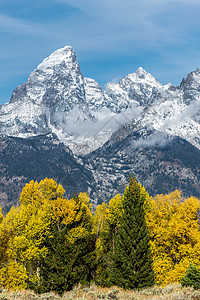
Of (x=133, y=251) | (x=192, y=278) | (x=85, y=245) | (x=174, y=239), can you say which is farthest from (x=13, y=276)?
(x=192, y=278)

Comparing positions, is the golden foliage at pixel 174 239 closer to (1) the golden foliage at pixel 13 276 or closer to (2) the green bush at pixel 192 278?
(2) the green bush at pixel 192 278

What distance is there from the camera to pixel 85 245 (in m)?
51.5

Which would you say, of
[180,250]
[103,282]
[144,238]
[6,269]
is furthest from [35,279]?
[180,250]

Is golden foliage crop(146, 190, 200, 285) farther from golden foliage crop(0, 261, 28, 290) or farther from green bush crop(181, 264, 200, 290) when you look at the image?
golden foliage crop(0, 261, 28, 290)

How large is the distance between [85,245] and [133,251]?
913 centimetres

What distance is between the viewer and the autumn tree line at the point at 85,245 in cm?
4500

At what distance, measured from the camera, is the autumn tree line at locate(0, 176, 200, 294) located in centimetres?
4500

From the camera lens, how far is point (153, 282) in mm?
43812

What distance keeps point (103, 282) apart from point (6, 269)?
15.3 metres

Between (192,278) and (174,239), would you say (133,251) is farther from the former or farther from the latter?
(192,278)

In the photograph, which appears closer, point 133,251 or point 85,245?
point 133,251

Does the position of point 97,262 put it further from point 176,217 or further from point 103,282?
point 176,217

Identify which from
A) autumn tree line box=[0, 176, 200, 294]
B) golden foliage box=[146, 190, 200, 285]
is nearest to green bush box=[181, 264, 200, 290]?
autumn tree line box=[0, 176, 200, 294]

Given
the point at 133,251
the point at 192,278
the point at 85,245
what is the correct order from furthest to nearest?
the point at 85,245 → the point at 133,251 → the point at 192,278
